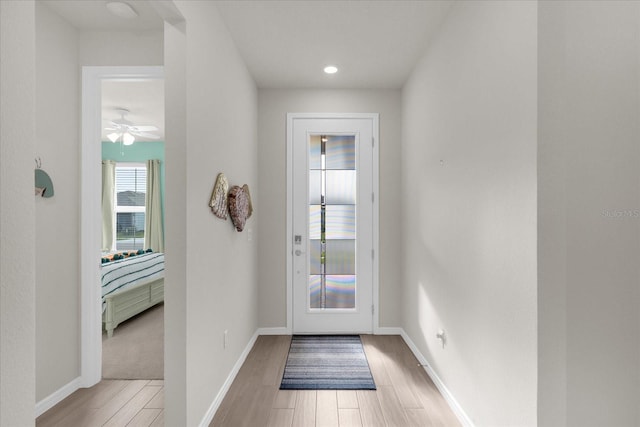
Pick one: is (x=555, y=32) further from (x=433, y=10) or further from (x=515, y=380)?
(x=515, y=380)

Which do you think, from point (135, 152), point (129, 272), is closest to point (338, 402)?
point (129, 272)

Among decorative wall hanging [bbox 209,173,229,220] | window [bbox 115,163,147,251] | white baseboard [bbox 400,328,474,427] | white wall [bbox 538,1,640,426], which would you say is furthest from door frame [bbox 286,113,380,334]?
window [bbox 115,163,147,251]

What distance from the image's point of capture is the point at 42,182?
7.03 ft

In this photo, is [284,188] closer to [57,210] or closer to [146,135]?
[57,210]

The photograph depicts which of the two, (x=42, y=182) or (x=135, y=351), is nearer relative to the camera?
(x=42, y=182)

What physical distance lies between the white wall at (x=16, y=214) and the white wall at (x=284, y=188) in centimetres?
270

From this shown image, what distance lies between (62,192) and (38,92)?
665mm

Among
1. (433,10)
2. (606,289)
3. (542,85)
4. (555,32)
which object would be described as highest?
(433,10)

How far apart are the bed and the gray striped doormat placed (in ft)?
6.34

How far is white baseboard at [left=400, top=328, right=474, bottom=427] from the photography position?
6.42ft

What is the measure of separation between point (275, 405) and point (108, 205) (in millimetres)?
5837

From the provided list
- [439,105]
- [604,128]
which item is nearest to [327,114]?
[439,105]

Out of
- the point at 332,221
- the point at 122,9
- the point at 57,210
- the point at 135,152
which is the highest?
the point at 122,9

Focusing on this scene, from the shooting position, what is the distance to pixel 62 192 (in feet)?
7.60
